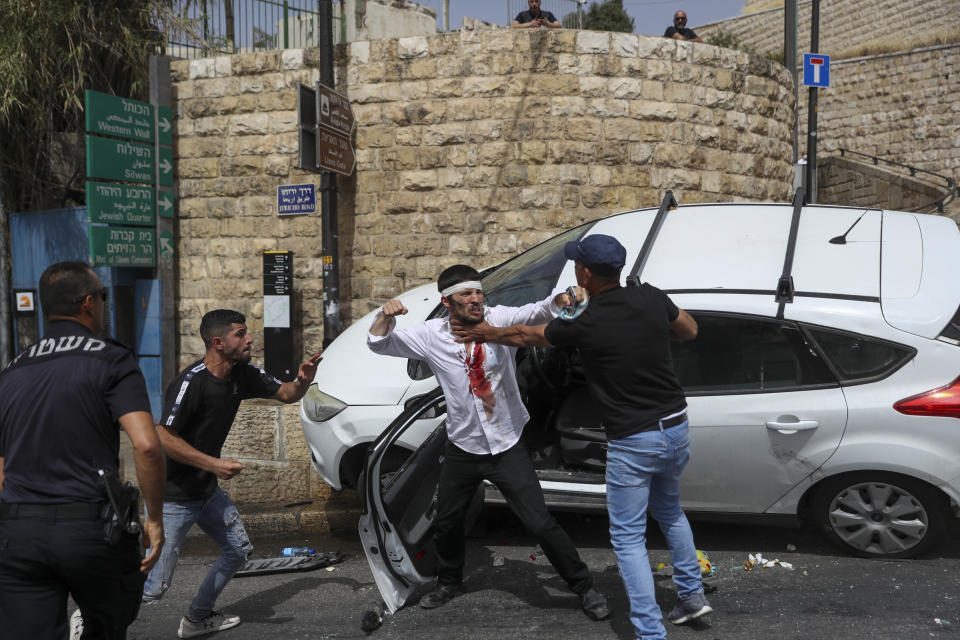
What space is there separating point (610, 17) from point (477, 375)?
4203 centimetres

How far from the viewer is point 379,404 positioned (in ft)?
17.0

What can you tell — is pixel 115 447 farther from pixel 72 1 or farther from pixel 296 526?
pixel 72 1

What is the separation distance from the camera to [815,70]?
12.7 m

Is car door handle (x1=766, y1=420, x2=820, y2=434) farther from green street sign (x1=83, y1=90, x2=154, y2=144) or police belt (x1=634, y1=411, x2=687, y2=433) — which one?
green street sign (x1=83, y1=90, x2=154, y2=144)

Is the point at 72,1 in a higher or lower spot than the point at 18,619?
higher

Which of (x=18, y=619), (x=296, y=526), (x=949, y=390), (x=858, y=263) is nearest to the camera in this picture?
(x=18, y=619)

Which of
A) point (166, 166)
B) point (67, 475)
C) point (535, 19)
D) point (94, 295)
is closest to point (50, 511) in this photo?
point (67, 475)

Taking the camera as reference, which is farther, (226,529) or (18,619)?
(226,529)

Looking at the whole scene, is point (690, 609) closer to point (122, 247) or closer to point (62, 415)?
point (62, 415)

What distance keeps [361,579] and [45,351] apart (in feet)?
8.69

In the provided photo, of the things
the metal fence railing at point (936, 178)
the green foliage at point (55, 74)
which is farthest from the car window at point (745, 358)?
the metal fence railing at point (936, 178)

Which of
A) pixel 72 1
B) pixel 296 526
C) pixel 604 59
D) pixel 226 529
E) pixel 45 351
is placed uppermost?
pixel 72 1

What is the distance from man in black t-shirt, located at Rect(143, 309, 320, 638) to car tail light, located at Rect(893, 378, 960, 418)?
311 centimetres

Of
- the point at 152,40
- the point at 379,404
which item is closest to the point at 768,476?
the point at 379,404
